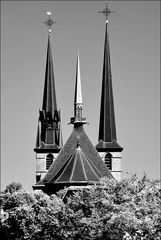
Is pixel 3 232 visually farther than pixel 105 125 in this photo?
No

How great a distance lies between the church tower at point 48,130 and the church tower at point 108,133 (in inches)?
166

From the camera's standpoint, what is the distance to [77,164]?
92.4 m

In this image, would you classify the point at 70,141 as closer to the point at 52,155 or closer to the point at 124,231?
the point at 52,155

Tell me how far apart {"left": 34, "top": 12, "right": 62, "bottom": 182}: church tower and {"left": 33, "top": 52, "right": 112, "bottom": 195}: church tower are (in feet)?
9.64

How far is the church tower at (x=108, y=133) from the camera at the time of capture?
105m

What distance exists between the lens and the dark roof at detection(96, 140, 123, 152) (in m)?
104

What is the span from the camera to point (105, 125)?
10450cm

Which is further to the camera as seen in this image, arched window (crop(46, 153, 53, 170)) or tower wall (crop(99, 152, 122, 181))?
arched window (crop(46, 153, 53, 170))

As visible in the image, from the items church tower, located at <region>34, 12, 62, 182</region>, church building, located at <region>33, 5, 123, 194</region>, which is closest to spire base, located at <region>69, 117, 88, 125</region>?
church building, located at <region>33, 5, 123, 194</region>

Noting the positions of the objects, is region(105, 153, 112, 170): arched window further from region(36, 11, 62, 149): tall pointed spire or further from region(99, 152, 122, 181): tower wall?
region(36, 11, 62, 149): tall pointed spire

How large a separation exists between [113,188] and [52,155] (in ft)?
124

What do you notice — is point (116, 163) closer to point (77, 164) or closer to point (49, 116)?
point (49, 116)

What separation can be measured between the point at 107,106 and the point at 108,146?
394cm

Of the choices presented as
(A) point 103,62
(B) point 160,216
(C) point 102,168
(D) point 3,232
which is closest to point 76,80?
(A) point 103,62
